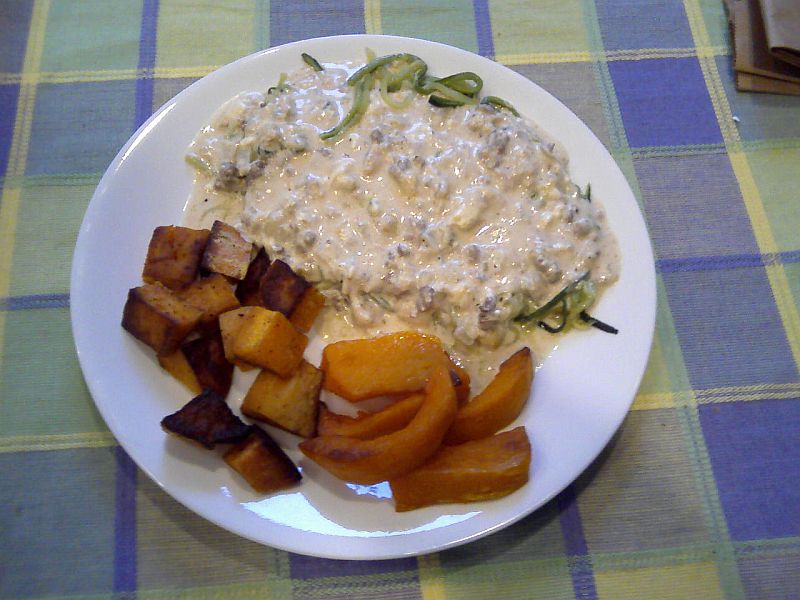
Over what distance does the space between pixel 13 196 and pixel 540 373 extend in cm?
190

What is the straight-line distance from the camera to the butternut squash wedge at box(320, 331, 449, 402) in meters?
1.74

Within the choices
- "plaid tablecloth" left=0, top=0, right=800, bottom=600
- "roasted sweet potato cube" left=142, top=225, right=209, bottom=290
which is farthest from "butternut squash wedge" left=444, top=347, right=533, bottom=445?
"roasted sweet potato cube" left=142, top=225, right=209, bottom=290

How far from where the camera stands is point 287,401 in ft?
5.58

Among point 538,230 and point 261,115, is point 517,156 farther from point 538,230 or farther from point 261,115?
point 261,115

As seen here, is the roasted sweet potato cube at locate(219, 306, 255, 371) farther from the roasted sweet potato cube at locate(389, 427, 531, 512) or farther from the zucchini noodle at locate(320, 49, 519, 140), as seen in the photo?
the zucchini noodle at locate(320, 49, 519, 140)

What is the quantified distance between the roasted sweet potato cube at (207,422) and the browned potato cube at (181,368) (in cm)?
12

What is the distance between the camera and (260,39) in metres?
2.69

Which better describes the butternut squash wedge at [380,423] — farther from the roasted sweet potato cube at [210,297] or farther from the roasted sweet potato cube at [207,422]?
the roasted sweet potato cube at [210,297]

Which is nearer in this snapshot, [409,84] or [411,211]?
[411,211]

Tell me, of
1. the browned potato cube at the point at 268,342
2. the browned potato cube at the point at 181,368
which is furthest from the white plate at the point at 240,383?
the browned potato cube at the point at 268,342

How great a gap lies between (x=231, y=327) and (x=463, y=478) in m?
0.73

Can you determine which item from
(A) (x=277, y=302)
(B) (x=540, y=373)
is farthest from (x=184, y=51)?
(B) (x=540, y=373)

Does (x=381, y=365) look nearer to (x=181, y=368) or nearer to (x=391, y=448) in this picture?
(x=391, y=448)

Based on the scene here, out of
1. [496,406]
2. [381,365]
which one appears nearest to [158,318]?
[381,365]
